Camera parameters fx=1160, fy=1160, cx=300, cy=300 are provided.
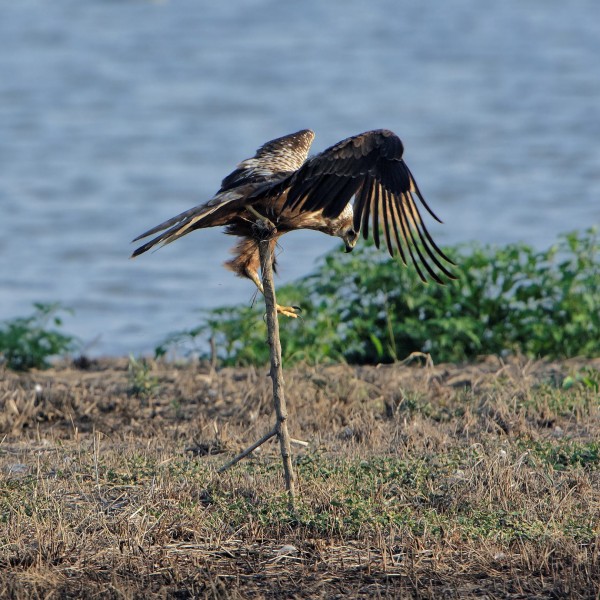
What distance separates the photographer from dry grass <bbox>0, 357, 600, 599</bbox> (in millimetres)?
4699

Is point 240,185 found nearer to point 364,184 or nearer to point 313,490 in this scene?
point 364,184

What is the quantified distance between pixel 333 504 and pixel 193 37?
2027 cm

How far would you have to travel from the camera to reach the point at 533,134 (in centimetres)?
1786

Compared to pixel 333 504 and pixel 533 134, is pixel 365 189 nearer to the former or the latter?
pixel 333 504

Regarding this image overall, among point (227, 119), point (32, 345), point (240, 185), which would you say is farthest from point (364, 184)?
point (227, 119)

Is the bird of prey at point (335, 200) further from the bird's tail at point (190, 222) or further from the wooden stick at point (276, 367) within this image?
the wooden stick at point (276, 367)

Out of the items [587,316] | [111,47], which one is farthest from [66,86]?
[587,316]

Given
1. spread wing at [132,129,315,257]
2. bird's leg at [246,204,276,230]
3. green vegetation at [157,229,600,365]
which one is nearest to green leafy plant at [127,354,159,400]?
green vegetation at [157,229,600,365]

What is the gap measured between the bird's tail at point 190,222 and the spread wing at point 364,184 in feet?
1.04

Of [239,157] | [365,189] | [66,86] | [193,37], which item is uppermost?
[193,37]

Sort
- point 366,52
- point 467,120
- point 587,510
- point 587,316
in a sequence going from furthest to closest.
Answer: point 366,52 → point 467,120 → point 587,316 → point 587,510

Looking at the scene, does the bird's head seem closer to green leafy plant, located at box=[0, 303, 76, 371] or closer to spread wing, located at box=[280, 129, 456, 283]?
spread wing, located at box=[280, 129, 456, 283]

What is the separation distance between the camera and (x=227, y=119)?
18984 millimetres

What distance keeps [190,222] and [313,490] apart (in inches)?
53.8
